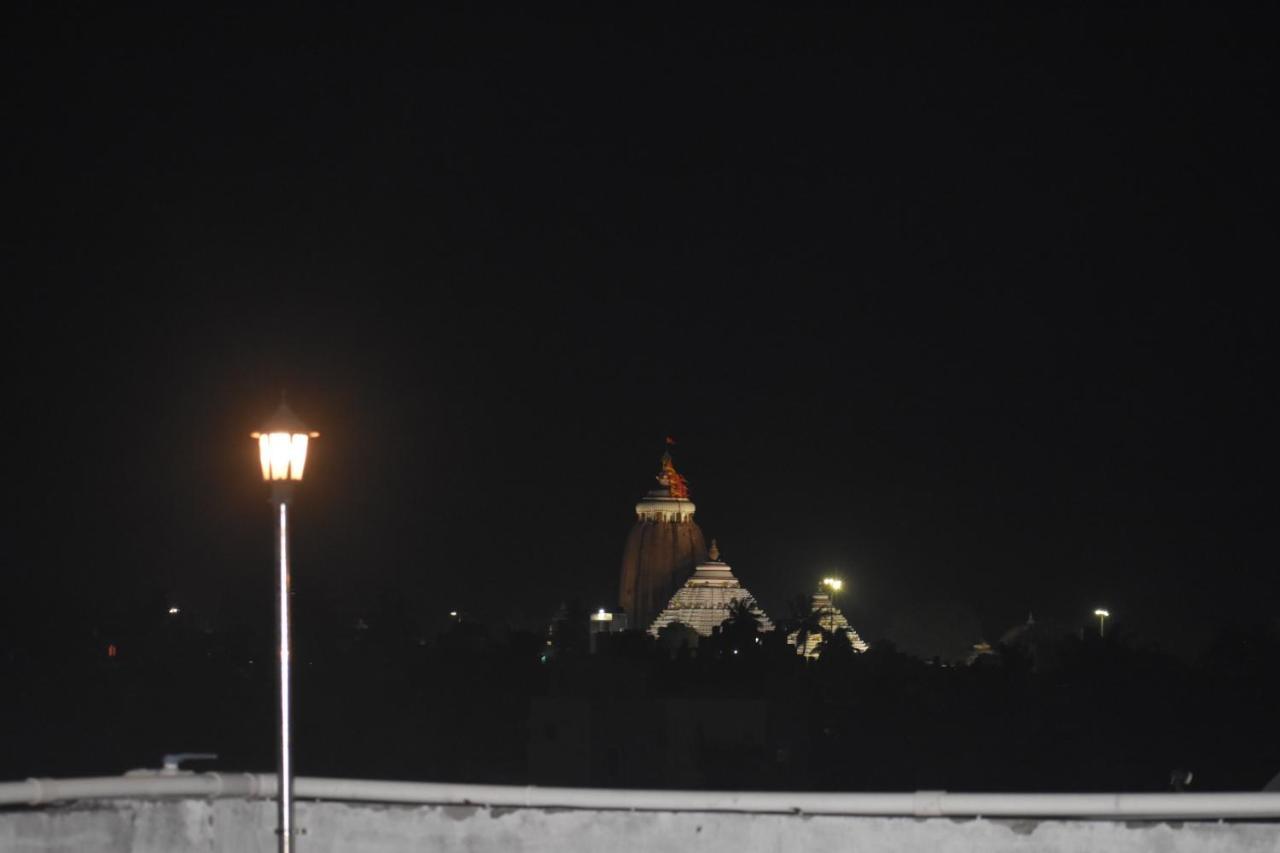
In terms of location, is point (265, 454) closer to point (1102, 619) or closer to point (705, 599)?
point (1102, 619)

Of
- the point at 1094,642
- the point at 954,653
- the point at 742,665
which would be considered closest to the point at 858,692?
the point at 742,665

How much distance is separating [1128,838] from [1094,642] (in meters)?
117

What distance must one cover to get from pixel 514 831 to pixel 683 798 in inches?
42.5

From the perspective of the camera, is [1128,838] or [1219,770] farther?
[1219,770]

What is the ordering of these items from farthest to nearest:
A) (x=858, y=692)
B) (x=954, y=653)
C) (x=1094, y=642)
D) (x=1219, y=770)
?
(x=954, y=653)
(x=1094, y=642)
(x=858, y=692)
(x=1219, y=770)

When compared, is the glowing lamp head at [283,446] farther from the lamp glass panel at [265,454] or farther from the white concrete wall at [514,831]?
the white concrete wall at [514,831]

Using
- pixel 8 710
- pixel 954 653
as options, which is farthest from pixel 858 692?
pixel 954 653

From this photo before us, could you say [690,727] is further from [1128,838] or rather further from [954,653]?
[954,653]

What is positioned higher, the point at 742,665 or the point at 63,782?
the point at 742,665

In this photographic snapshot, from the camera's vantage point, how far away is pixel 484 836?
1216 centimetres

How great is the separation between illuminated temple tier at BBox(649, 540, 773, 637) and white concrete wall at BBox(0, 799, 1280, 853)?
172 m

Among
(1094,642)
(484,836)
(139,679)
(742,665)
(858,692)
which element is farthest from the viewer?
(139,679)

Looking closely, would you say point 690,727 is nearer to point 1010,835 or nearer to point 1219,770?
point 1219,770

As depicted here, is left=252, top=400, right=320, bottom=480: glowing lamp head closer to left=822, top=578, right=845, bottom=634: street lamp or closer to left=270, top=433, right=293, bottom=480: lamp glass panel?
left=270, top=433, right=293, bottom=480: lamp glass panel
